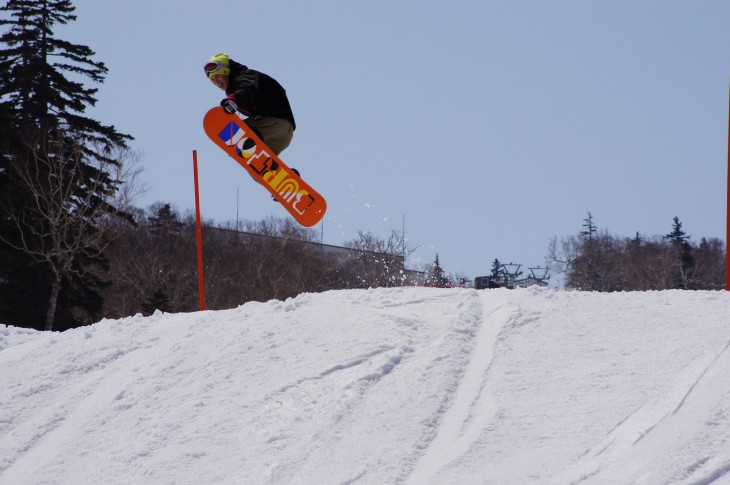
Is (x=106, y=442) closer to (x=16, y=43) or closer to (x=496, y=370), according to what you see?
(x=496, y=370)

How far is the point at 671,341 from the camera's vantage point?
6.59 metres

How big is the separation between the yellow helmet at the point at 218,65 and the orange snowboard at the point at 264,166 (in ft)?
3.21

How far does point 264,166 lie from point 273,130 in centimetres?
62

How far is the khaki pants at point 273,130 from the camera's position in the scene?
1052cm

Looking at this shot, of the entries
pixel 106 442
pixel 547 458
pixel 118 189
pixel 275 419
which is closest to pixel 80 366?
pixel 106 442

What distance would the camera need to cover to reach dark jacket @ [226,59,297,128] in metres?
9.84

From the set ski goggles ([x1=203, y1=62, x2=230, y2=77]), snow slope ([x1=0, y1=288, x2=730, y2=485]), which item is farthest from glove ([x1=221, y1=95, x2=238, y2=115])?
snow slope ([x1=0, y1=288, x2=730, y2=485])

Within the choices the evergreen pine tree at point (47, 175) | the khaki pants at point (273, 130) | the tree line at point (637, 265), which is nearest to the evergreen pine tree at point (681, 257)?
the tree line at point (637, 265)

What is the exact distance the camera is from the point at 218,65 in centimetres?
983

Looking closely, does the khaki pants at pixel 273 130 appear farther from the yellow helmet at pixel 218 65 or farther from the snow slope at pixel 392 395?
the snow slope at pixel 392 395

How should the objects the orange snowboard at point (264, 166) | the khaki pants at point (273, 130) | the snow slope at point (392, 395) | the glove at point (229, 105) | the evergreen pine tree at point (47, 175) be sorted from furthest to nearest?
1. the evergreen pine tree at point (47, 175)
2. the orange snowboard at point (264, 166)
3. the khaki pants at point (273, 130)
4. the glove at point (229, 105)
5. the snow slope at point (392, 395)

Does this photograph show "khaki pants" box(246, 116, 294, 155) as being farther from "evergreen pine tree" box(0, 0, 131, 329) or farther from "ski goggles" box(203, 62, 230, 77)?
"evergreen pine tree" box(0, 0, 131, 329)

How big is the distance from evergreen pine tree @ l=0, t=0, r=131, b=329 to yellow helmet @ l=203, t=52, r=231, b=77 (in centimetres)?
1733

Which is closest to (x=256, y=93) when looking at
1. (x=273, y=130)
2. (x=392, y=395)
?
(x=273, y=130)
